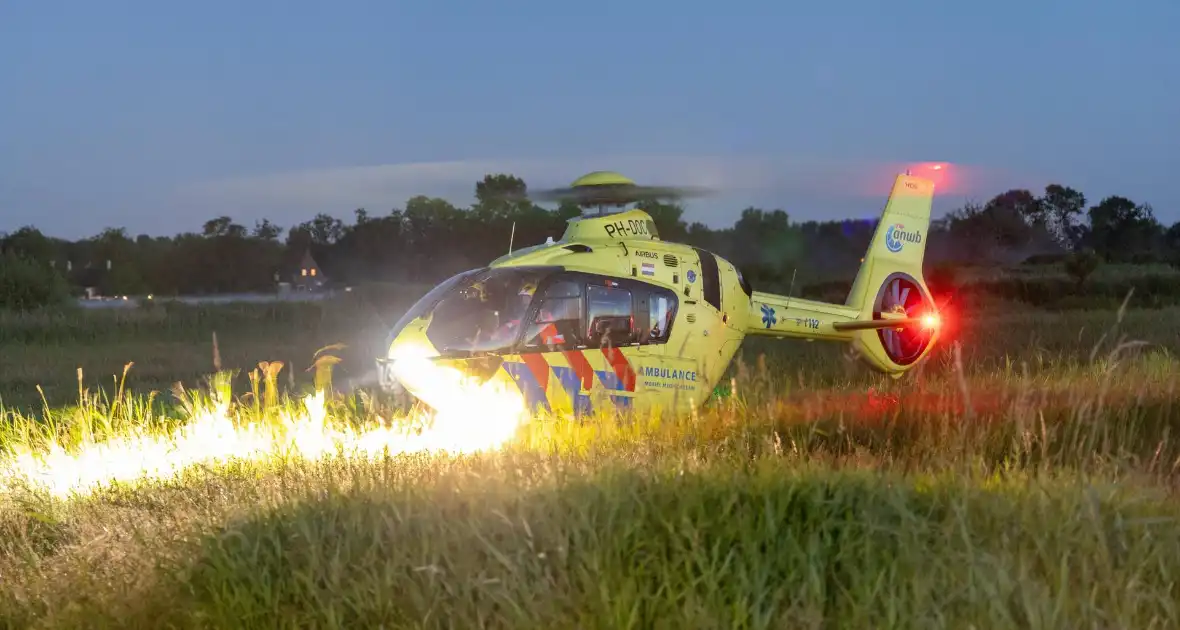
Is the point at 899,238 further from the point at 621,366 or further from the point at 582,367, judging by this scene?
the point at 582,367

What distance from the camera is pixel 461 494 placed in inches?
218

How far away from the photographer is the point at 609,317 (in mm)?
10289

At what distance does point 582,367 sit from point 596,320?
1.77 ft

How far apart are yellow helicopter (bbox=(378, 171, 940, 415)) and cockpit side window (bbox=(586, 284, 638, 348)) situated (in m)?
0.01

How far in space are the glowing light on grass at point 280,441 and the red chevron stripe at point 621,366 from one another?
1.16m

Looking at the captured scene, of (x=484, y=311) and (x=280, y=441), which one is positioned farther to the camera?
(x=484, y=311)

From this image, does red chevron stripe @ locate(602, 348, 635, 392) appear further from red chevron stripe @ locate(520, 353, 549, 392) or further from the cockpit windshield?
the cockpit windshield

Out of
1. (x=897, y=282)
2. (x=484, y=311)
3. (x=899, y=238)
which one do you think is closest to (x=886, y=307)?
(x=897, y=282)

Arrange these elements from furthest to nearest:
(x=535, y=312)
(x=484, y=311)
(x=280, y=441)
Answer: (x=484, y=311), (x=535, y=312), (x=280, y=441)

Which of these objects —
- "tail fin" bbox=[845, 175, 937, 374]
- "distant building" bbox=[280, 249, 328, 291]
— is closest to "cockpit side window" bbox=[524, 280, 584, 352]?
"tail fin" bbox=[845, 175, 937, 374]

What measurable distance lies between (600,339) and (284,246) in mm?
64153

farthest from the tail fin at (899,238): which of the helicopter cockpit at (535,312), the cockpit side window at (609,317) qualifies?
the cockpit side window at (609,317)

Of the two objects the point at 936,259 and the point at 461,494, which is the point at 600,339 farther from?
the point at 936,259

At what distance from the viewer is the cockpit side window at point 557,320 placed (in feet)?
32.3
